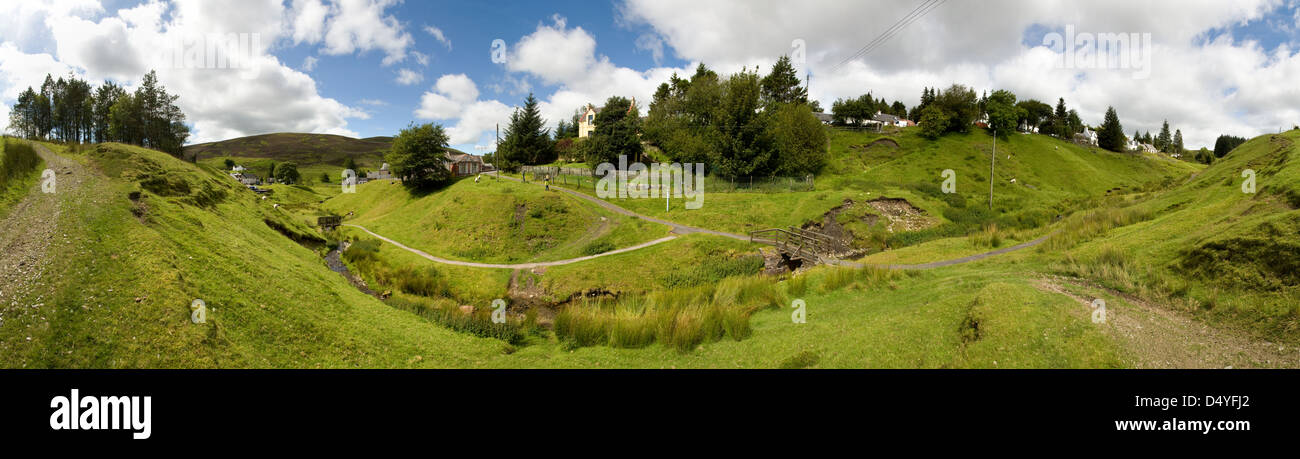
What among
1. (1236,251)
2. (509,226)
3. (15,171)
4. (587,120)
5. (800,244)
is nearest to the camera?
(1236,251)

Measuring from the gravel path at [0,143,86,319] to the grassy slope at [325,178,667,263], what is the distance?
17977mm

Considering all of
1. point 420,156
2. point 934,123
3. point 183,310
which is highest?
point 934,123

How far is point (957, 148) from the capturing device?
196 feet

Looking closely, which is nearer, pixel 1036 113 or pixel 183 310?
pixel 183 310

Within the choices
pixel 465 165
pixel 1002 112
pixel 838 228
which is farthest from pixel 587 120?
pixel 1002 112

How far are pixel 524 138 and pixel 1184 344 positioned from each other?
59.9 metres

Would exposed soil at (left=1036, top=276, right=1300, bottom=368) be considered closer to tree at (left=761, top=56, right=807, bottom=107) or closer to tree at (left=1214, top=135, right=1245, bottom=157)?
tree at (left=761, top=56, right=807, bottom=107)

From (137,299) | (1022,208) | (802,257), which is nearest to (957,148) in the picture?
(1022,208)

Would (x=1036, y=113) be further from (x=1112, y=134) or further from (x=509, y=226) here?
(x=509, y=226)

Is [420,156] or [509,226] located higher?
[420,156]

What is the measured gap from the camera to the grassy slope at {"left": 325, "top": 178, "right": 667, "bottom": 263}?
3103 cm

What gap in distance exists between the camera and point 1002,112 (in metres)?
62.9

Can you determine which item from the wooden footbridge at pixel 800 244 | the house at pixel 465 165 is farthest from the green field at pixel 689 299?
the house at pixel 465 165
